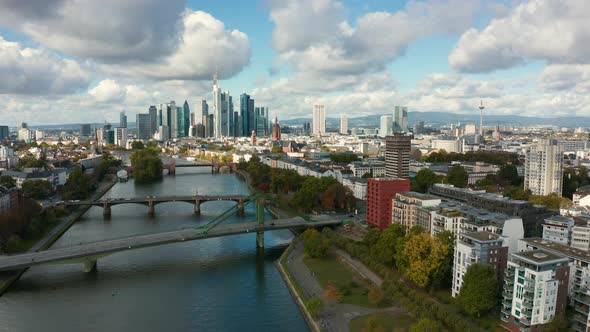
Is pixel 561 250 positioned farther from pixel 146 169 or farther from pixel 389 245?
pixel 146 169

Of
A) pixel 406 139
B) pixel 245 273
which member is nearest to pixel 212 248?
pixel 245 273

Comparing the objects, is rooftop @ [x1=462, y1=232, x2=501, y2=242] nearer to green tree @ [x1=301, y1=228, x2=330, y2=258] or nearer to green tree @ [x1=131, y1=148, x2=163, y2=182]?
green tree @ [x1=301, y1=228, x2=330, y2=258]

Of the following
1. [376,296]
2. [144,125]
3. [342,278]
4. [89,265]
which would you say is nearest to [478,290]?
[376,296]

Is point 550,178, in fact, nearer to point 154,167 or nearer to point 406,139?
point 406,139

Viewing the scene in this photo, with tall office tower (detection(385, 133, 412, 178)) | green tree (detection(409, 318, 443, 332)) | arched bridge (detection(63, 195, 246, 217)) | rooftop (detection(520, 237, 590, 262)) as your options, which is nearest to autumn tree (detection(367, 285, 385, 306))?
green tree (detection(409, 318, 443, 332))

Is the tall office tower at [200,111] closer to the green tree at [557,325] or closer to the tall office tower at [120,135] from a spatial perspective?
the tall office tower at [120,135]

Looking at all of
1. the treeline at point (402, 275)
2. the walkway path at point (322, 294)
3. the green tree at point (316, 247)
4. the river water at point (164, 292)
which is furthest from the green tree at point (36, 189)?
the green tree at point (316, 247)
